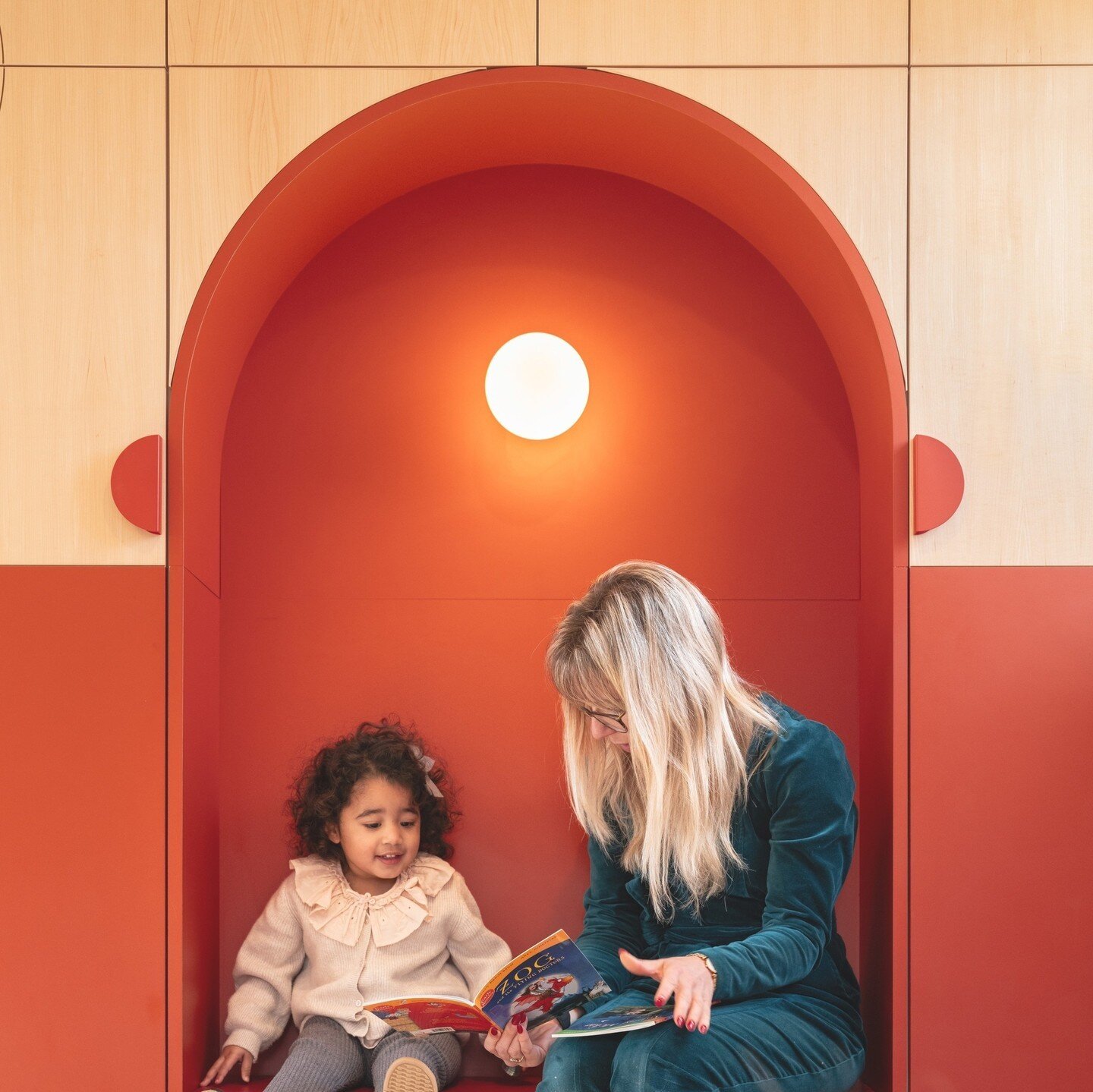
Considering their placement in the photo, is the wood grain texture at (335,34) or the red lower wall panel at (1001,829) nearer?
the red lower wall panel at (1001,829)

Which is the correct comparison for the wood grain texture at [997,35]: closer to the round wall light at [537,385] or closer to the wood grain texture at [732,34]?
the wood grain texture at [732,34]

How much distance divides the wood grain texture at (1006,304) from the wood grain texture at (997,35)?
33 mm

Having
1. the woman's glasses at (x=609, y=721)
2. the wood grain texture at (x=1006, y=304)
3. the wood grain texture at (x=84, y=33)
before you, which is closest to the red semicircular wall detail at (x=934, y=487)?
the wood grain texture at (x=1006, y=304)

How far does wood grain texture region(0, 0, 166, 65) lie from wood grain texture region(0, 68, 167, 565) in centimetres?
3

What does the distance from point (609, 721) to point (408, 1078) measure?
86 cm

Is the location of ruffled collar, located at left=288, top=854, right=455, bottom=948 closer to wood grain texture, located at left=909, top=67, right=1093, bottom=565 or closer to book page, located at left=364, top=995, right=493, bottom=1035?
book page, located at left=364, top=995, right=493, bottom=1035

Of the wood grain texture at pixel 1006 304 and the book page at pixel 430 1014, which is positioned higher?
the wood grain texture at pixel 1006 304

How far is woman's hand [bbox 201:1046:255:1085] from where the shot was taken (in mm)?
2789

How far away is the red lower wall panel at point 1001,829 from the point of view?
2598 millimetres

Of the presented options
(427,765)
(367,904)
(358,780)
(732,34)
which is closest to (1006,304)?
(732,34)

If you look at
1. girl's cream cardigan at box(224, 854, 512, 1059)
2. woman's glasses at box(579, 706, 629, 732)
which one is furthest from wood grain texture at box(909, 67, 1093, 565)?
girl's cream cardigan at box(224, 854, 512, 1059)

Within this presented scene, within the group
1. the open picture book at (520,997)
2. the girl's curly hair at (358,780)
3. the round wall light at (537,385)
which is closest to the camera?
the open picture book at (520,997)

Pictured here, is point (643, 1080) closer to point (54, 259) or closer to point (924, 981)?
point (924, 981)

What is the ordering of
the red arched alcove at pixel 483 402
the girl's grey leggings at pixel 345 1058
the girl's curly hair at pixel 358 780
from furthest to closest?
the girl's curly hair at pixel 358 780 < the red arched alcove at pixel 483 402 < the girl's grey leggings at pixel 345 1058
